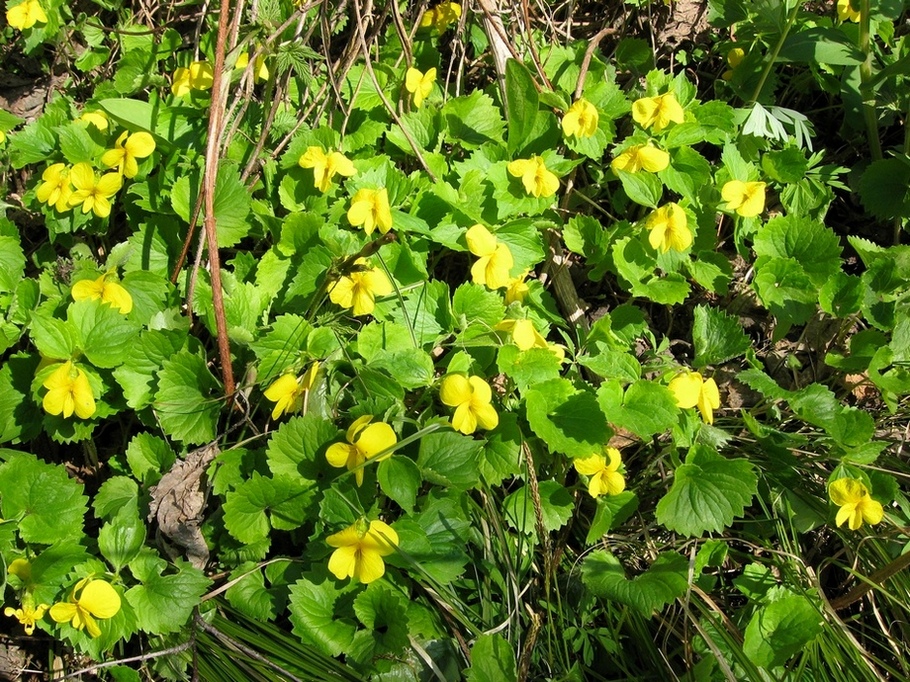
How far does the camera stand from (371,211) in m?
1.89

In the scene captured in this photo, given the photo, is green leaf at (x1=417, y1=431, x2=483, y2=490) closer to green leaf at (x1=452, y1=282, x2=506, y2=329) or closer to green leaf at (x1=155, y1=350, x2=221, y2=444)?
green leaf at (x1=452, y1=282, x2=506, y2=329)

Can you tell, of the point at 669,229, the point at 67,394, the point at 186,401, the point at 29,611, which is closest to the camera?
the point at 29,611

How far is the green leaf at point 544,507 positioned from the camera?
182 cm

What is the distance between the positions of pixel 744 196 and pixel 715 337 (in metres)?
0.40

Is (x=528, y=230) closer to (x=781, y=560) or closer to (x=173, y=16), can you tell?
(x=781, y=560)

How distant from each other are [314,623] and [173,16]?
2243 millimetres

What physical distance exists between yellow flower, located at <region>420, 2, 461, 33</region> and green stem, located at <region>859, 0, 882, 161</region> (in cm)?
125

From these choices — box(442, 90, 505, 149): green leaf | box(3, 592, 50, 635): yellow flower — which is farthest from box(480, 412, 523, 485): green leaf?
box(3, 592, 50, 635): yellow flower

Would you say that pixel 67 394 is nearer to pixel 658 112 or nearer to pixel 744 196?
pixel 658 112

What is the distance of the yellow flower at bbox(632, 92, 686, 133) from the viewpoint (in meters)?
2.12

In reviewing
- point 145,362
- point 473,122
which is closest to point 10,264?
point 145,362

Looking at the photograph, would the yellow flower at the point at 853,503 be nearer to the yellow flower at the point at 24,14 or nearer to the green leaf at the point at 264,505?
the green leaf at the point at 264,505

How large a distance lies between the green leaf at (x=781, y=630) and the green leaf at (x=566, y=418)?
537mm

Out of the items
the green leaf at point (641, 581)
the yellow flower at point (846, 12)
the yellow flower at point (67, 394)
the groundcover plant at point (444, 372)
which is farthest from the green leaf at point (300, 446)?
the yellow flower at point (846, 12)
